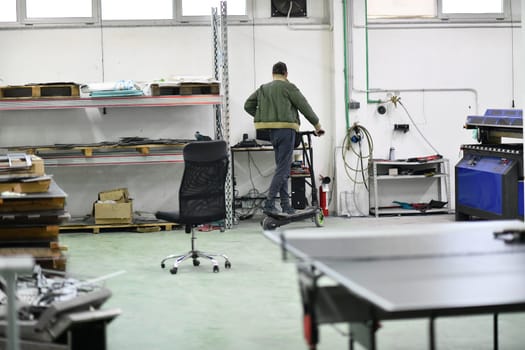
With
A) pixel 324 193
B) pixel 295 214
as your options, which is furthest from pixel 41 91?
pixel 324 193

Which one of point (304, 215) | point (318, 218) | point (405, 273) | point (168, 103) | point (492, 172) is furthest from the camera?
point (168, 103)

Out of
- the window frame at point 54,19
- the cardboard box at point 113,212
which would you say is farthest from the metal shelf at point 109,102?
the window frame at point 54,19

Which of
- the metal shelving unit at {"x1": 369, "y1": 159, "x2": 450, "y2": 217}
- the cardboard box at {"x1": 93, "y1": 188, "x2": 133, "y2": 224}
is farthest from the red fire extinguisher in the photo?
the cardboard box at {"x1": 93, "y1": 188, "x2": 133, "y2": 224}

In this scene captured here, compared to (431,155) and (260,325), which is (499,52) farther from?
(260,325)

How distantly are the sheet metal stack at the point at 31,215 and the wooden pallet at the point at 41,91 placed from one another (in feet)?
9.11

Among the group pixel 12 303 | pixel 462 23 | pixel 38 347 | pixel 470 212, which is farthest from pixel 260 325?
pixel 462 23

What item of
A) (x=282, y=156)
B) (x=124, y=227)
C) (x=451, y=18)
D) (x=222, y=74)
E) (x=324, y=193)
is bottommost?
(x=124, y=227)

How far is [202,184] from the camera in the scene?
6438 mm

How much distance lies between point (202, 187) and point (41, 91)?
10.4 feet

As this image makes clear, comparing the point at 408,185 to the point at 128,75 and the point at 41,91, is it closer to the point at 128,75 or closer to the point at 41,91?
the point at 128,75

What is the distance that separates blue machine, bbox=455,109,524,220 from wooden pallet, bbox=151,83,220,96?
9.15ft

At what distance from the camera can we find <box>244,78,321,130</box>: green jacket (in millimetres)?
8352

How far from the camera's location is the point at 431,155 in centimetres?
998

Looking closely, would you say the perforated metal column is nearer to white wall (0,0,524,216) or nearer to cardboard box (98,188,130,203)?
white wall (0,0,524,216)
